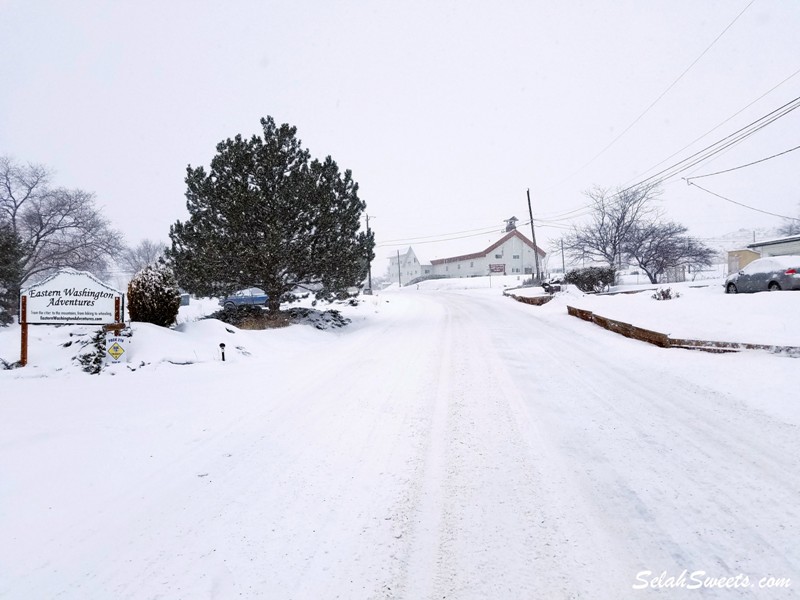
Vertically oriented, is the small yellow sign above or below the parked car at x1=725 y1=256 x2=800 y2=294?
below

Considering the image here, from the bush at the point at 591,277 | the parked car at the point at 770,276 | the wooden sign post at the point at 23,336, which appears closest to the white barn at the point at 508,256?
the bush at the point at 591,277

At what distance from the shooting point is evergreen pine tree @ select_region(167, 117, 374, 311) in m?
11.5

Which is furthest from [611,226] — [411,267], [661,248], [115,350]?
[411,267]

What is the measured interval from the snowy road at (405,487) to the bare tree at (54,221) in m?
26.2

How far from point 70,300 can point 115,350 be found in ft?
4.95

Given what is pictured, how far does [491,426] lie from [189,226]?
38.8 feet

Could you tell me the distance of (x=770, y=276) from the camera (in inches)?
510

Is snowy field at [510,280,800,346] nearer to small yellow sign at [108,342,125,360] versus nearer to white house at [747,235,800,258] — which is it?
small yellow sign at [108,342,125,360]

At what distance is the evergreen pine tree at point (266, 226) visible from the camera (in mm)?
11477

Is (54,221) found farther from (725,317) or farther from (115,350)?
(725,317)

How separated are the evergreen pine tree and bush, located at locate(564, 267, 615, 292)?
16.3 metres

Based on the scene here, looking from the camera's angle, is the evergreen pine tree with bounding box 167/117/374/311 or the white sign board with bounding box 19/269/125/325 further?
the evergreen pine tree with bounding box 167/117/374/311

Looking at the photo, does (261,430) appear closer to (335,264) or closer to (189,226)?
(335,264)

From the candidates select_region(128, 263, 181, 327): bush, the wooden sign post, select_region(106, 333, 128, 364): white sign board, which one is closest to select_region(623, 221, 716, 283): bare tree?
select_region(128, 263, 181, 327): bush
